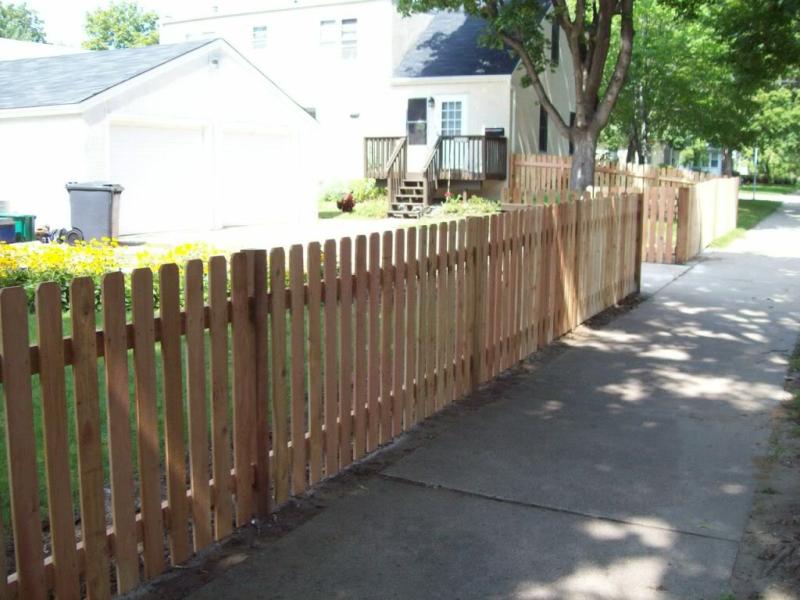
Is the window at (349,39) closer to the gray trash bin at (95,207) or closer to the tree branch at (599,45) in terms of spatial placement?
the tree branch at (599,45)

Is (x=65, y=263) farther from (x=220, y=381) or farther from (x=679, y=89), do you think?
(x=679, y=89)

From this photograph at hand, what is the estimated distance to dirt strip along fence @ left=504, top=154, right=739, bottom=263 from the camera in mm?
16078

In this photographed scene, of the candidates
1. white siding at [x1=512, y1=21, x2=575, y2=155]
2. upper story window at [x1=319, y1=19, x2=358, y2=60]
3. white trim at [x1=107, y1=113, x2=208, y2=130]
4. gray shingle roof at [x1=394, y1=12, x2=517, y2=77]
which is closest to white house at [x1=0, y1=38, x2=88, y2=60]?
upper story window at [x1=319, y1=19, x2=358, y2=60]

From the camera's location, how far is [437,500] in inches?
188

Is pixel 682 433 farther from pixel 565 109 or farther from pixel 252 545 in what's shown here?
pixel 565 109

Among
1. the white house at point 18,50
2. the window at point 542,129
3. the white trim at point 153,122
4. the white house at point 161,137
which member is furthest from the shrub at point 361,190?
the white house at point 18,50

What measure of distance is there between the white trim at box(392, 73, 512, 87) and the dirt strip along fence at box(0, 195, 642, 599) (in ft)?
72.7

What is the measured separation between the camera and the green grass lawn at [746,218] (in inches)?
813

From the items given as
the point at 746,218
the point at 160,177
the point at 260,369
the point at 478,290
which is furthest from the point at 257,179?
the point at 260,369

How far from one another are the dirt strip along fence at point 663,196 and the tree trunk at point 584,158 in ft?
1.51

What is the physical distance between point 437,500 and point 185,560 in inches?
54.9

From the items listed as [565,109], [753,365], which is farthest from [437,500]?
[565,109]

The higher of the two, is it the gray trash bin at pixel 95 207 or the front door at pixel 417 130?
the front door at pixel 417 130

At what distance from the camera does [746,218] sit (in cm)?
2922
